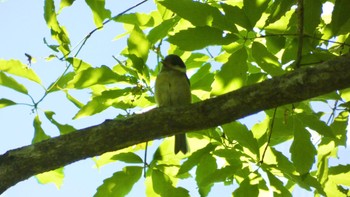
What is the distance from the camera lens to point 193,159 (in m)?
3.01

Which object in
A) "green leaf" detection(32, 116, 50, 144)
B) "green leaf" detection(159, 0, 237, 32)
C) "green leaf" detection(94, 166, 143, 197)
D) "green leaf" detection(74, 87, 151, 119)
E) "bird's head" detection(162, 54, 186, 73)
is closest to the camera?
"green leaf" detection(159, 0, 237, 32)

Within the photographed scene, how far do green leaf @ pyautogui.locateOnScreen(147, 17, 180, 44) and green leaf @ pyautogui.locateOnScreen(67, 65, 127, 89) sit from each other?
0.34 m

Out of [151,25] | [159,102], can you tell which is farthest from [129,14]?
[159,102]

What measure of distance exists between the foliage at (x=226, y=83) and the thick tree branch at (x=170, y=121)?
0.78 ft

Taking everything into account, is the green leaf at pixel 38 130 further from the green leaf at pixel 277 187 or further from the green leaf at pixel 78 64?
the green leaf at pixel 277 187

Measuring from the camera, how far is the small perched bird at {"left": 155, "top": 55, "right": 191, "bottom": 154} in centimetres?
393

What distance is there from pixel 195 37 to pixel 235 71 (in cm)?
30

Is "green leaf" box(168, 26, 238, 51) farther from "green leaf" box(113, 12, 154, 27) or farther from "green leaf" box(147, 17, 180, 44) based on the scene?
"green leaf" box(113, 12, 154, 27)

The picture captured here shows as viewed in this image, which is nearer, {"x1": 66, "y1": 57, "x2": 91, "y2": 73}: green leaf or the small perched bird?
{"x1": 66, "y1": 57, "x2": 91, "y2": 73}: green leaf

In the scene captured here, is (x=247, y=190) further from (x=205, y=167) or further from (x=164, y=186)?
(x=164, y=186)

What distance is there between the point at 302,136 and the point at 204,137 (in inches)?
30.1

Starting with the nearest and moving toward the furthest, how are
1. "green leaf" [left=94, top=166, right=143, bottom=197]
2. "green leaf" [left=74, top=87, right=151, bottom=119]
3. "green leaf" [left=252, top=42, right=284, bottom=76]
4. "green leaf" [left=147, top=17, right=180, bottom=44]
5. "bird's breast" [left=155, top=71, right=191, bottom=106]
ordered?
1. "green leaf" [left=252, top=42, right=284, bottom=76]
2. "green leaf" [left=94, top=166, right=143, bottom=197]
3. "green leaf" [left=147, top=17, right=180, bottom=44]
4. "green leaf" [left=74, top=87, right=151, bottom=119]
5. "bird's breast" [left=155, top=71, right=191, bottom=106]

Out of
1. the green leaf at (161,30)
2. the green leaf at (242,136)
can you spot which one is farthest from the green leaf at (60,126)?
the green leaf at (242,136)

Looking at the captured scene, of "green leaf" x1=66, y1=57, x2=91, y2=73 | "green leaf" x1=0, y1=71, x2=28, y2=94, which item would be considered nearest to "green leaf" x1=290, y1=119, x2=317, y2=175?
"green leaf" x1=66, y1=57, x2=91, y2=73
